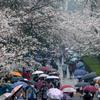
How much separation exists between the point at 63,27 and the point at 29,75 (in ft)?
20.6

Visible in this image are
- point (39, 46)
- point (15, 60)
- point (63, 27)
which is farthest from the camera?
point (63, 27)

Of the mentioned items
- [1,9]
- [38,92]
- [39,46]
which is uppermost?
[1,9]

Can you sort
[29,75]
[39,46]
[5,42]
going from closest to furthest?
[5,42], [29,75], [39,46]

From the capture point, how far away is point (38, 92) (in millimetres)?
17969

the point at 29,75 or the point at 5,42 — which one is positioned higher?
the point at 5,42

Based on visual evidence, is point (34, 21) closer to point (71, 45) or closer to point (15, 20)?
point (15, 20)

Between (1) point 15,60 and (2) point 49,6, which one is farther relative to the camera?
(2) point 49,6

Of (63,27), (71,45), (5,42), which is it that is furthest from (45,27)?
(71,45)

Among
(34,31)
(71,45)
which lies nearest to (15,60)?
(34,31)

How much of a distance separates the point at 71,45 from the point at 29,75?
10.6 m

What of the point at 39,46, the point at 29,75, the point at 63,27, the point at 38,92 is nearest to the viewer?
the point at 38,92

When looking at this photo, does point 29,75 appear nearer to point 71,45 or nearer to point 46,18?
point 46,18

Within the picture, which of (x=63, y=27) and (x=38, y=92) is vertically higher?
(x=63, y=27)

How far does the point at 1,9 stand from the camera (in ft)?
76.4
